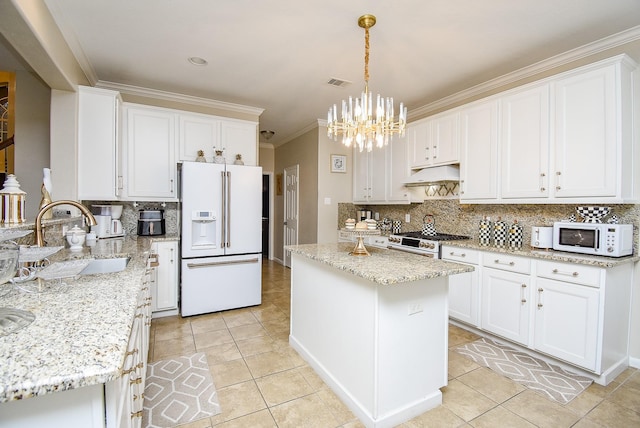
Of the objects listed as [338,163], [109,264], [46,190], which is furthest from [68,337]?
[338,163]

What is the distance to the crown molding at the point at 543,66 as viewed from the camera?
2.45 m

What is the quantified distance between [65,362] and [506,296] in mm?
3116

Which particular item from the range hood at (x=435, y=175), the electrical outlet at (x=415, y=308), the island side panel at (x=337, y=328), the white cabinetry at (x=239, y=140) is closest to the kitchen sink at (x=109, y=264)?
the island side panel at (x=337, y=328)

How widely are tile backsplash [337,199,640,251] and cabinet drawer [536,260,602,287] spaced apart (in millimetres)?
626

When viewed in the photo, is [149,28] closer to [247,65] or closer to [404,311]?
[247,65]

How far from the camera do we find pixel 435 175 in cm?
362

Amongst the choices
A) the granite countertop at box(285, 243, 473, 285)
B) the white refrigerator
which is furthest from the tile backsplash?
the white refrigerator

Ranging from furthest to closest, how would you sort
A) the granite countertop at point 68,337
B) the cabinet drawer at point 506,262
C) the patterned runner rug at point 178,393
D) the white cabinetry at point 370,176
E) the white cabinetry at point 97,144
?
the white cabinetry at point 370,176 → the white cabinetry at point 97,144 → the cabinet drawer at point 506,262 → the patterned runner rug at point 178,393 → the granite countertop at point 68,337

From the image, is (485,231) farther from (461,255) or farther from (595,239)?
(595,239)

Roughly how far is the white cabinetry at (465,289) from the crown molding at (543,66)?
188cm

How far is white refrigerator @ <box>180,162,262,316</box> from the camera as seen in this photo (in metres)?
3.44

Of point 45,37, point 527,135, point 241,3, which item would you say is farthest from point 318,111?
point 45,37

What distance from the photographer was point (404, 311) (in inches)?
71.9

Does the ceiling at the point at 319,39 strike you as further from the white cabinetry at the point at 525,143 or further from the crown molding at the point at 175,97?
the white cabinetry at the point at 525,143
